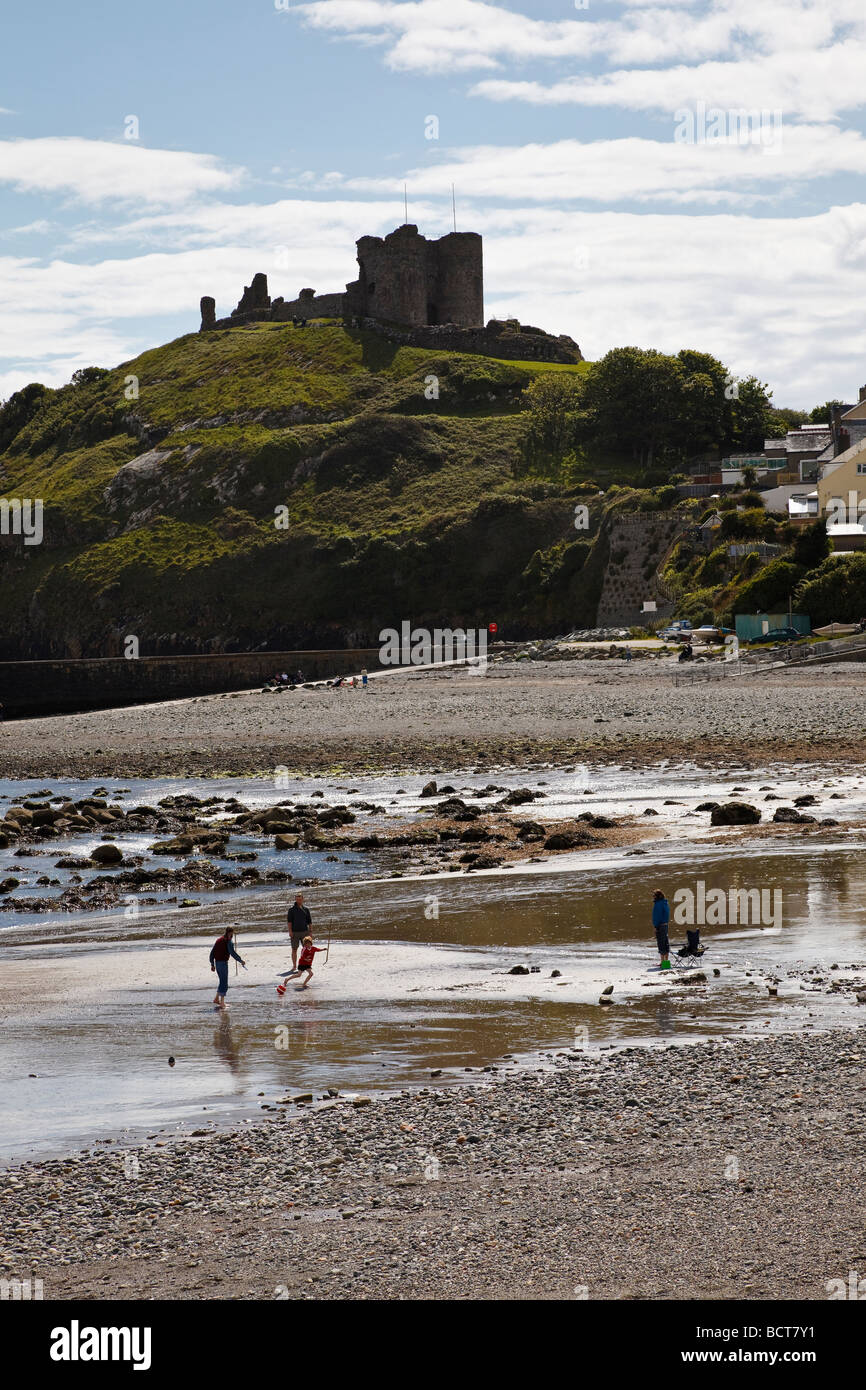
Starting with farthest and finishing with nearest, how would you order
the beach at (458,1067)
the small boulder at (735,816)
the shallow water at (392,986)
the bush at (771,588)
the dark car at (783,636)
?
the bush at (771,588) → the dark car at (783,636) → the small boulder at (735,816) → the shallow water at (392,986) → the beach at (458,1067)

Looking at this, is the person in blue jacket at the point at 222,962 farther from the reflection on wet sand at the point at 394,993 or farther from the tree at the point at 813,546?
the tree at the point at 813,546

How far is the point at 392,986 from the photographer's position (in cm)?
1742

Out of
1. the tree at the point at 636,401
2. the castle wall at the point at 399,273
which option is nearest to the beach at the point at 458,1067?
the tree at the point at 636,401

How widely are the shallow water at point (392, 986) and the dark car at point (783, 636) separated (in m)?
48.4

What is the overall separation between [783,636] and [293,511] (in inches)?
3510

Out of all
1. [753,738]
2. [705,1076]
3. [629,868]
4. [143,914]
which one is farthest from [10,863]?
[753,738]

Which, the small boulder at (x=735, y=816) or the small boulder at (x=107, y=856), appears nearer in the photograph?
the small boulder at (x=735, y=816)

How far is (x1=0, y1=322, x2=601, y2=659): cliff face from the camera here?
433ft

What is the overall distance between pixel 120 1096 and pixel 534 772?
2668 cm

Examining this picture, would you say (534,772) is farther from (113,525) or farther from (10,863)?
(113,525)

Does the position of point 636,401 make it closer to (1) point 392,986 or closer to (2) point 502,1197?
(1) point 392,986

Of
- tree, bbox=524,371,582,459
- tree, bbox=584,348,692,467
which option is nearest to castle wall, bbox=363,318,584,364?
tree, bbox=524,371,582,459

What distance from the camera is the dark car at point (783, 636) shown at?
73194 mm

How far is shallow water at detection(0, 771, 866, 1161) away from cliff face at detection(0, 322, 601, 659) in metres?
91.7
